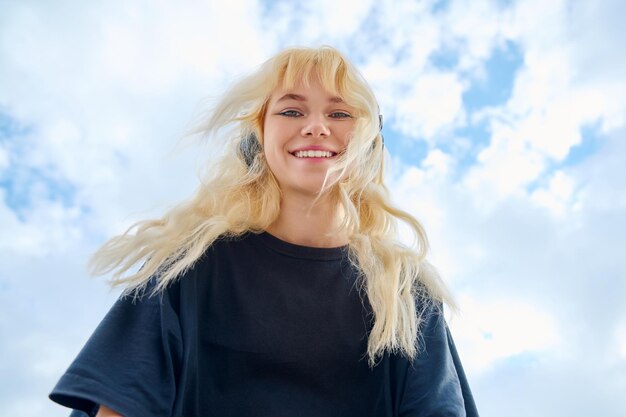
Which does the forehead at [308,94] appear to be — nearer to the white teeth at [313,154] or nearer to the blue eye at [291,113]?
the blue eye at [291,113]

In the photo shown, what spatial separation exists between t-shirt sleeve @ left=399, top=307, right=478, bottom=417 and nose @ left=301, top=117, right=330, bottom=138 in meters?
0.88

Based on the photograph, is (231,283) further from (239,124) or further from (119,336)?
A: (239,124)

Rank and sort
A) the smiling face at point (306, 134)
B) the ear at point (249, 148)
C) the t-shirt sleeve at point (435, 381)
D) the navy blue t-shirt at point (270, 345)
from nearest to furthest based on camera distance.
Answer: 1. the navy blue t-shirt at point (270, 345)
2. the t-shirt sleeve at point (435, 381)
3. the smiling face at point (306, 134)
4. the ear at point (249, 148)

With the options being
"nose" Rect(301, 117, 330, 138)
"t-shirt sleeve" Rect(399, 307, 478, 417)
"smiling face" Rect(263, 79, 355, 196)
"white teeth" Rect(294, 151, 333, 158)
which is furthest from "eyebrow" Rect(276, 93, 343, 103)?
"t-shirt sleeve" Rect(399, 307, 478, 417)

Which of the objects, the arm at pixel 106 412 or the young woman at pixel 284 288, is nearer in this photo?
the arm at pixel 106 412

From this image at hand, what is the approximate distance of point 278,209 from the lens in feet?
10.1

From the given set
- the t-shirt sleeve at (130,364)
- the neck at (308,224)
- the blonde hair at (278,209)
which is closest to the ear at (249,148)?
the blonde hair at (278,209)

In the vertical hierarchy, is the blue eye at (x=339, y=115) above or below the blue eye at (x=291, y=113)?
above

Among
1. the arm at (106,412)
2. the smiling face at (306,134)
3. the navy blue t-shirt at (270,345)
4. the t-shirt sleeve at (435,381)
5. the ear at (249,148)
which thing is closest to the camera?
the arm at (106,412)

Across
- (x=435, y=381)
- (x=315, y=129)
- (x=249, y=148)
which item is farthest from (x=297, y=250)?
(x=435, y=381)

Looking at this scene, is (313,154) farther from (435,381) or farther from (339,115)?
(435,381)

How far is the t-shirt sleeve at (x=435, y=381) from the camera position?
2.66 m

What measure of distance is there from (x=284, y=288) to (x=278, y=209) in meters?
0.40

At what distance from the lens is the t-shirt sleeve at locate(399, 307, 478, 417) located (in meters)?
2.66
